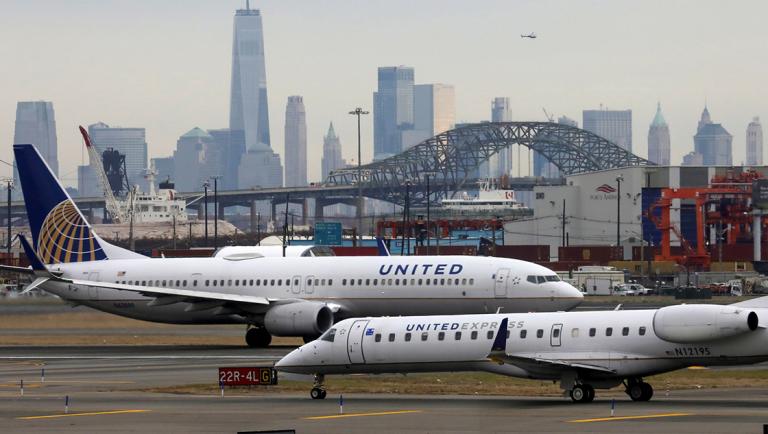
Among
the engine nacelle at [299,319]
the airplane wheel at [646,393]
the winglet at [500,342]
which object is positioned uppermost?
the winglet at [500,342]

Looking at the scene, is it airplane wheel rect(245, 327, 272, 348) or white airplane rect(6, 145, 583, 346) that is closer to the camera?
white airplane rect(6, 145, 583, 346)

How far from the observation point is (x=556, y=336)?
36406 millimetres

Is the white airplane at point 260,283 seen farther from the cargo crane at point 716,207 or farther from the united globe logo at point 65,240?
the cargo crane at point 716,207

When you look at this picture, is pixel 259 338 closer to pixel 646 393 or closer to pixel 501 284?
pixel 501 284

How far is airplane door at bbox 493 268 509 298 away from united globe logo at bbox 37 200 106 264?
1909 cm

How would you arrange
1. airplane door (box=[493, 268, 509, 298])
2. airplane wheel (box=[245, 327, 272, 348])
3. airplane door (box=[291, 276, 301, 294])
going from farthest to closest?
airplane door (box=[291, 276, 301, 294]) < airplane wheel (box=[245, 327, 272, 348]) < airplane door (box=[493, 268, 509, 298])

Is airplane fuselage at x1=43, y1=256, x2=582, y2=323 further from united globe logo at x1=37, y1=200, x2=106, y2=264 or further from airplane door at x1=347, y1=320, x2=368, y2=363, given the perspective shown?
airplane door at x1=347, y1=320, x2=368, y2=363

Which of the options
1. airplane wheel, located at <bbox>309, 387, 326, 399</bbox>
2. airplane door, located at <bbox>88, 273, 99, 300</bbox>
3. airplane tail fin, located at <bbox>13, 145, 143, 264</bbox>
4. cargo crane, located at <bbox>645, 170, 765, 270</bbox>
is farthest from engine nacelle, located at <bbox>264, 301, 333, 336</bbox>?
cargo crane, located at <bbox>645, 170, 765, 270</bbox>

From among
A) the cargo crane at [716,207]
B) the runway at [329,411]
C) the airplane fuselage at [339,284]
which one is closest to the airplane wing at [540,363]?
the runway at [329,411]

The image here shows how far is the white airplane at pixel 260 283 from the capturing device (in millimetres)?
57156

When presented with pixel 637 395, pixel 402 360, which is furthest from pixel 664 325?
pixel 402 360

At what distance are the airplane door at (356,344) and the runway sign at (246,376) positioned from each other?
157 inches

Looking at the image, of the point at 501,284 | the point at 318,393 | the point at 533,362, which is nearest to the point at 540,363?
the point at 533,362

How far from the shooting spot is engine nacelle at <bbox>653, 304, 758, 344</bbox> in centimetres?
3384
